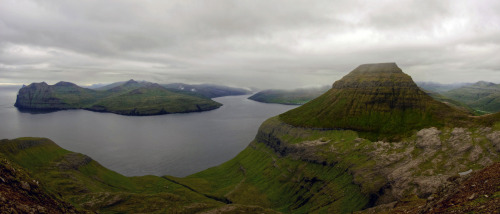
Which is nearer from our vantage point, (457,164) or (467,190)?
(467,190)

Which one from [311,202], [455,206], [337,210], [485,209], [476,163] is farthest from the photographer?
[311,202]

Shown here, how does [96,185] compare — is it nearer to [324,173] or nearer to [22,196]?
[22,196]

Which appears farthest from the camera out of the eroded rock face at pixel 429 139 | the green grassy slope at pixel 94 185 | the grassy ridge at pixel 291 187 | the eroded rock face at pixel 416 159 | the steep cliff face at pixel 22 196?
the eroded rock face at pixel 429 139

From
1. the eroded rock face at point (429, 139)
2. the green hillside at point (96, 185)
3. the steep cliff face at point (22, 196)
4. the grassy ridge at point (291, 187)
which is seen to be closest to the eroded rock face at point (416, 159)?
the eroded rock face at point (429, 139)

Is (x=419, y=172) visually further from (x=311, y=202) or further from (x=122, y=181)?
(x=122, y=181)

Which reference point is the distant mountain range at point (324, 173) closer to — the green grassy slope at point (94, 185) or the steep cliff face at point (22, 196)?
the green grassy slope at point (94, 185)

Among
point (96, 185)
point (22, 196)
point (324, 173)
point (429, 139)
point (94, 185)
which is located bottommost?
point (96, 185)

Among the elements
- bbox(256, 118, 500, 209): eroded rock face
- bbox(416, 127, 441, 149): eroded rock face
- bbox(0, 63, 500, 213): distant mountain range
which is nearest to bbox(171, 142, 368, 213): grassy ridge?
bbox(0, 63, 500, 213): distant mountain range

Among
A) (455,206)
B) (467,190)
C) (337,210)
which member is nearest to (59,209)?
(455,206)

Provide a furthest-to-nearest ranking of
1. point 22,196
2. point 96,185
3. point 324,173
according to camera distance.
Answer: point 324,173, point 96,185, point 22,196

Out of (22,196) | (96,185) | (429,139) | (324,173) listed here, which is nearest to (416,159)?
(429,139)

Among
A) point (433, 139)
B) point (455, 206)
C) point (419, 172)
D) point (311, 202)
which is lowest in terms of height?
point (311, 202)
